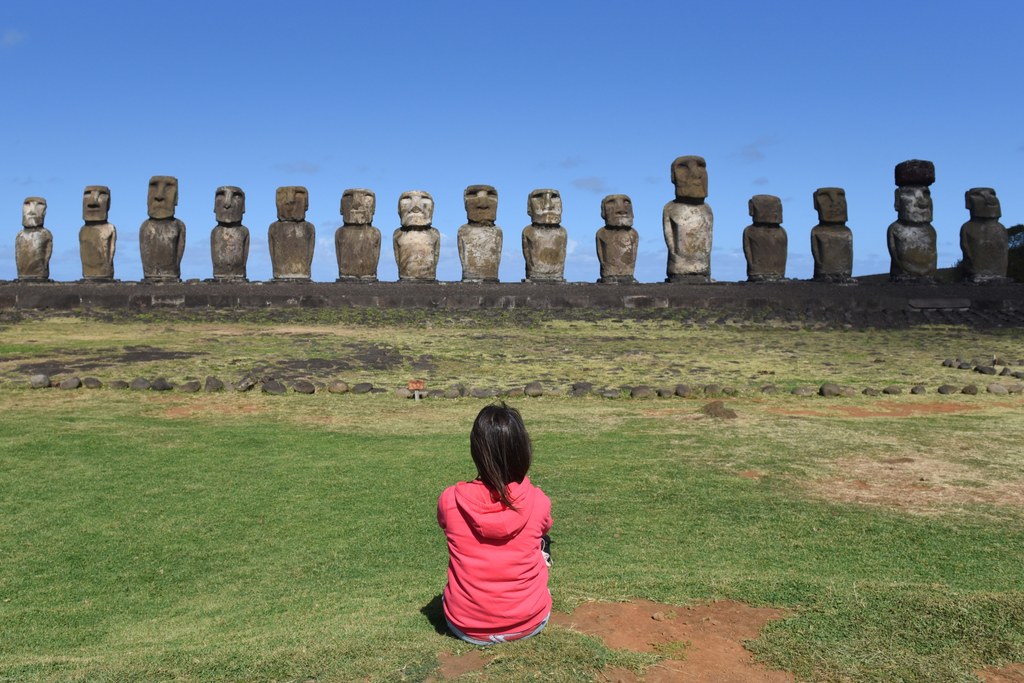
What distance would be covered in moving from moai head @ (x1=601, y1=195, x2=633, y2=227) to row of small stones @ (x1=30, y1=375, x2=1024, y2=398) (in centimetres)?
1076

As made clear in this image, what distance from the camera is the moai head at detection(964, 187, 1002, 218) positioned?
21703 mm

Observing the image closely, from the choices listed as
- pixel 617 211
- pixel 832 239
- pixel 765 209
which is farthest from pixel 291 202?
pixel 832 239

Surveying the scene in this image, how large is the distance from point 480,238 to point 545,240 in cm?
135

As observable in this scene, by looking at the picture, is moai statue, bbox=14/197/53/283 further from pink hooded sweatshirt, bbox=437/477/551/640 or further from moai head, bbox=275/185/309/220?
pink hooded sweatshirt, bbox=437/477/551/640

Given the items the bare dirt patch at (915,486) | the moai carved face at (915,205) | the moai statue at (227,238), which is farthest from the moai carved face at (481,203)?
the bare dirt patch at (915,486)

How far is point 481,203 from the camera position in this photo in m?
21.1

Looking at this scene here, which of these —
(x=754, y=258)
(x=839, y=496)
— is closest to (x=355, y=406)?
(x=839, y=496)

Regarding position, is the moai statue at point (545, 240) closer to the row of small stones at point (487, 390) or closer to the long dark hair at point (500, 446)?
the row of small stones at point (487, 390)

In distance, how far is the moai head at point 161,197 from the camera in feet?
70.5

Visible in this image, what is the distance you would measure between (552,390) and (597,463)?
353 cm

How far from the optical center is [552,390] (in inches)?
420

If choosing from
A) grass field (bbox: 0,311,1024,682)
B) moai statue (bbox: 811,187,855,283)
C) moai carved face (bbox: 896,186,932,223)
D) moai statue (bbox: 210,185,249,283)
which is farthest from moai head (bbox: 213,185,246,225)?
moai carved face (bbox: 896,186,932,223)

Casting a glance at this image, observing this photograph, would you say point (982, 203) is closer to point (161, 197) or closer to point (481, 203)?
point (481, 203)

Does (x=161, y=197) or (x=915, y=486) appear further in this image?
(x=161, y=197)
